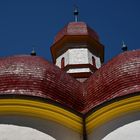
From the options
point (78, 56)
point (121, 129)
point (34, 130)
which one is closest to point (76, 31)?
point (78, 56)

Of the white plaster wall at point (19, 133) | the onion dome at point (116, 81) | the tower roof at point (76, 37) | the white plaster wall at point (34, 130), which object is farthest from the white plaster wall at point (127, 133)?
the tower roof at point (76, 37)

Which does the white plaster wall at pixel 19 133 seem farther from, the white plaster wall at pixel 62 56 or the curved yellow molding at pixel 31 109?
the white plaster wall at pixel 62 56

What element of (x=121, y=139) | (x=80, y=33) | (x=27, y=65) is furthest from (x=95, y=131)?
(x=80, y=33)

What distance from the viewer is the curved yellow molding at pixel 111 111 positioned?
1041cm

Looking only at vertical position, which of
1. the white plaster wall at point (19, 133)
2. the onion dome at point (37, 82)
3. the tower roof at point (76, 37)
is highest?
the tower roof at point (76, 37)

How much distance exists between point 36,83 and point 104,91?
6.32 ft

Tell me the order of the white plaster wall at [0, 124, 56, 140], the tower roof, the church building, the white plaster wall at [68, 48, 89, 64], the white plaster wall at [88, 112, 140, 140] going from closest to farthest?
the white plaster wall at [0, 124, 56, 140] → the white plaster wall at [88, 112, 140, 140] → the church building → the white plaster wall at [68, 48, 89, 64] → the tower roof

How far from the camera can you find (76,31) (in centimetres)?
1995

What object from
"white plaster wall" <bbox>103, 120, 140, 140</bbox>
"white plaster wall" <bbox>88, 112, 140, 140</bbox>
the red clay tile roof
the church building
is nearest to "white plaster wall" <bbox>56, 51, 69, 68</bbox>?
the church building

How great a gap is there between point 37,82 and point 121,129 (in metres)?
2.68

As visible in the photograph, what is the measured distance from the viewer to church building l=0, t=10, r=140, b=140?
10.2 metres

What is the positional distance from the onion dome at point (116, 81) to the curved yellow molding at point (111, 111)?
0.16m

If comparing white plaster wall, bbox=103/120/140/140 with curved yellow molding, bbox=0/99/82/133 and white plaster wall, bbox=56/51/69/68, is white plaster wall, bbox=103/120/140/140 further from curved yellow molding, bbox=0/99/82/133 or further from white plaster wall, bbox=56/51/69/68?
white plaster wall, bbox=56/51/69/68

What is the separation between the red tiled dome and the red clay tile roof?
7.45m
